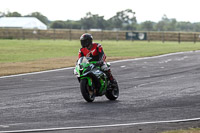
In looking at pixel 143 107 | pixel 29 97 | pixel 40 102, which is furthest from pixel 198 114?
pixel 29 97

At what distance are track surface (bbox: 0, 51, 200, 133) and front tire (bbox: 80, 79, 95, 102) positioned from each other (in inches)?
6.5

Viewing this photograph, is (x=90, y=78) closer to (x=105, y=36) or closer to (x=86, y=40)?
(x=86, y=40)

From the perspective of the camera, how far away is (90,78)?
1101 centimetres

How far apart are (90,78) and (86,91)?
328 millimetres

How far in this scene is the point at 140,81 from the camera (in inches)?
657

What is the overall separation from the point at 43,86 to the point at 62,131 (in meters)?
7.68

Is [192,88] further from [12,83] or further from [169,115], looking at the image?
[12,83]

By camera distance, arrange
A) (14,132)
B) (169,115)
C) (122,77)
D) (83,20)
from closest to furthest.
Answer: (14,132)
(169,115)
(122,77)
(83,20)

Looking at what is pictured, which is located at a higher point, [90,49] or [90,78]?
[90,49]

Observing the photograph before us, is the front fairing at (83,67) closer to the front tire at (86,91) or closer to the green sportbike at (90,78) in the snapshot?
the green sportbike at (90,78)

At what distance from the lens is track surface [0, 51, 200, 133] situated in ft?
27.7

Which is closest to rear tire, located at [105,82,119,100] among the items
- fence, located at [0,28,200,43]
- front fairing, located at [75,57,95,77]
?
front fairing, located at [75,57,95,77]

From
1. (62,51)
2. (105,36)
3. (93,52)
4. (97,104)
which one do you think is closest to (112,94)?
(97,104)

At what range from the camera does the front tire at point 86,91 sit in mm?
10781
